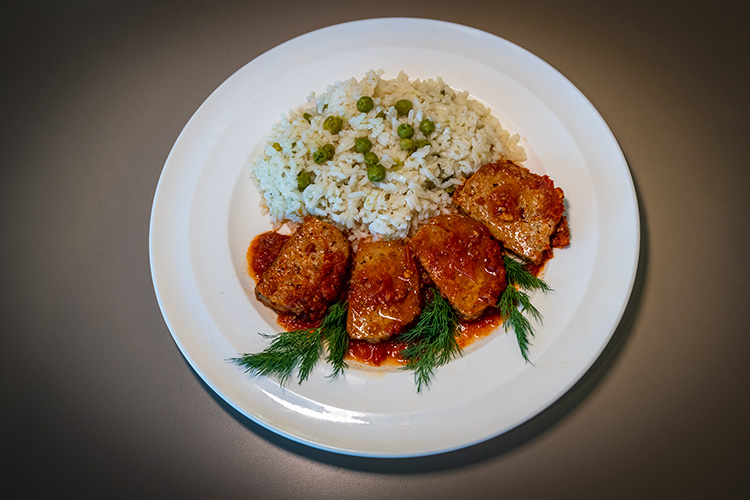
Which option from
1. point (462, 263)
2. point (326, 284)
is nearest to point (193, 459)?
point (326, 284)

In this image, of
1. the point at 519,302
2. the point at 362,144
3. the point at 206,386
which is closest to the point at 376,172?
the point at 362,144

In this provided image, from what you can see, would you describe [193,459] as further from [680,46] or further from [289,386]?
[680,46]

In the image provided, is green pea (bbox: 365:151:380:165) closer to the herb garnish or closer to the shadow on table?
the herb garnish

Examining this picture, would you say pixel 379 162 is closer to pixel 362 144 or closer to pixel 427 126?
pixel 362 144

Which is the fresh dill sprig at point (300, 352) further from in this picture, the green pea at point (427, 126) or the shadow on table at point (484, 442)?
the green pea at point (427, 126)

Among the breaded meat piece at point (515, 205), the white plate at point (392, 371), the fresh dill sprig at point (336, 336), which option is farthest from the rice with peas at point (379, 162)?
the fresh dill sprig at point (336, 336)
